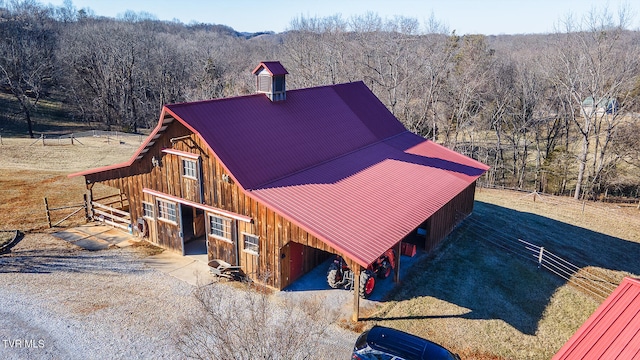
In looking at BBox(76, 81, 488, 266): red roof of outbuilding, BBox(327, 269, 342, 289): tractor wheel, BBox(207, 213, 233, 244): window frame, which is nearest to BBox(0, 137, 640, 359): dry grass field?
BBox(327, 269, 342, 289): tractor wheel

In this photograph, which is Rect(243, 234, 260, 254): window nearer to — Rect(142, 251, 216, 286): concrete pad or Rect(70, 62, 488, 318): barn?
Rect(70, 62, 488, 318): barn

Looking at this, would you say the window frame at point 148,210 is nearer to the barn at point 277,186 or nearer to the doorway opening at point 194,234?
the barn at point 277,186

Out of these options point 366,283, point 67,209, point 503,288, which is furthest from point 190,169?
point 503,288

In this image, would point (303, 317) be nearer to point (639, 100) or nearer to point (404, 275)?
point (404, 275)

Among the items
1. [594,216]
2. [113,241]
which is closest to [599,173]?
[594,216]

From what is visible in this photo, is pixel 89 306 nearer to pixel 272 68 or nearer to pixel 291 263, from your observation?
pixel 291 263

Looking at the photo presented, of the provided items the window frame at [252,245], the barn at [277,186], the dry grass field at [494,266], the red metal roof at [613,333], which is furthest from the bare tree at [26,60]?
the red metal roof at [613,333]
